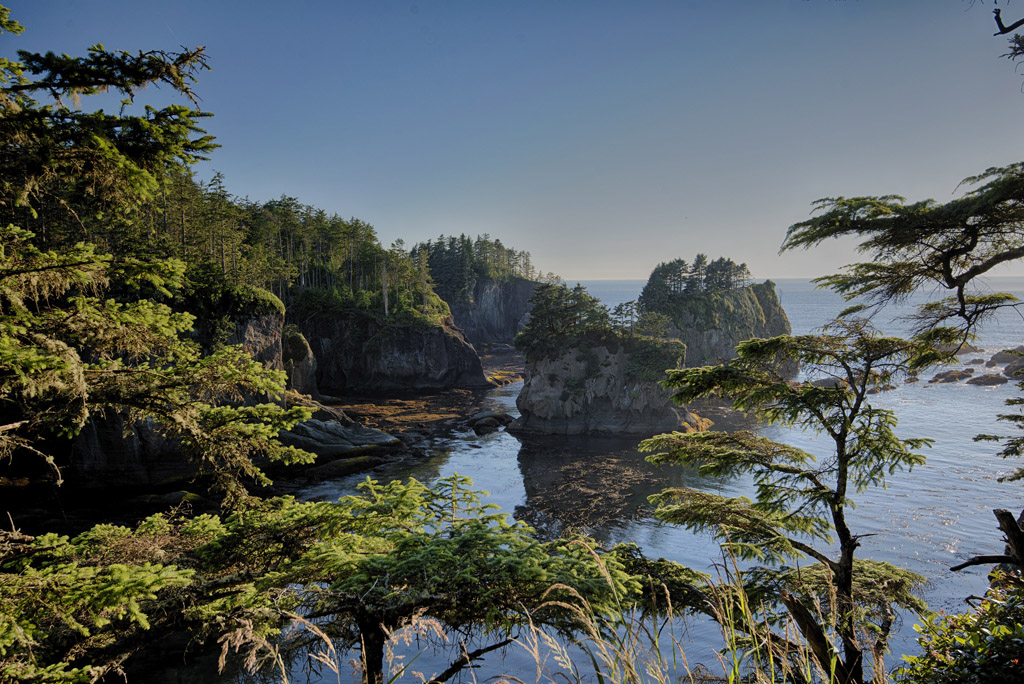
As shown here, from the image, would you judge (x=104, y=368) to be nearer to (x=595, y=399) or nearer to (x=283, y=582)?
(x=283, y=582)

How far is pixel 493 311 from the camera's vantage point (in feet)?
344

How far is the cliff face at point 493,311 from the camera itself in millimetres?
97312

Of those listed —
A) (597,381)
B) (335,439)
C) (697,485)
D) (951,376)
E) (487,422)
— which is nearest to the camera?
(697,485)

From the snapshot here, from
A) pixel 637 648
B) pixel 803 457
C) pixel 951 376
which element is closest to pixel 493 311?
pixel 951 376

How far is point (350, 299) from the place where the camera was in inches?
2379

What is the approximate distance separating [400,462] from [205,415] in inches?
1040

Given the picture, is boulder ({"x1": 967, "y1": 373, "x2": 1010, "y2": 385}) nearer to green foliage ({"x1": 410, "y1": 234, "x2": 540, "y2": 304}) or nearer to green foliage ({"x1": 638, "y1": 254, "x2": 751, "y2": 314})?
green foliage ({"x1": 638, "y1": 254, "x2": 751, "y2": 314})

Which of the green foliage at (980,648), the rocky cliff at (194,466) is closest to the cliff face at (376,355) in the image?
the rocky cliff at (194,466)

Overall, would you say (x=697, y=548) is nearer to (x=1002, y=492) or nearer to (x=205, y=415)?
(x=1002, y=492)

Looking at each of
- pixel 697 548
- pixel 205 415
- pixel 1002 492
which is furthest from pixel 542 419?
pixel 205 415

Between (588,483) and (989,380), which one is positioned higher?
(989,380)

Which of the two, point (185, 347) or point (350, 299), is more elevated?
point (350, 299)

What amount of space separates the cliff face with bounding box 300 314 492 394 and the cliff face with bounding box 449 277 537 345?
3074cm

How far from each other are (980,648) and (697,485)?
27.9 m
